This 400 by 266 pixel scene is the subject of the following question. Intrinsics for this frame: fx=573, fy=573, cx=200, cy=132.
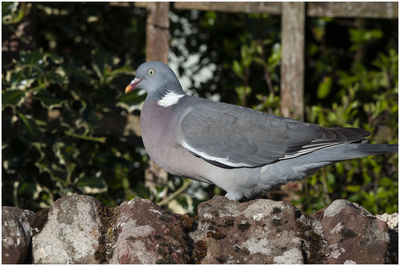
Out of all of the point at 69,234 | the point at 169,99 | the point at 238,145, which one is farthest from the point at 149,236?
the point at 169,99

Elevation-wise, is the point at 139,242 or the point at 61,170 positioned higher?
the point at 139,242

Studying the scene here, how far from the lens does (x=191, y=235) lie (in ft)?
7.60

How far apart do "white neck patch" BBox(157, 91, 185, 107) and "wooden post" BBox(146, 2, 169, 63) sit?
1.27 m

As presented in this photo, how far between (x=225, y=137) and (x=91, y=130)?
1.61 m

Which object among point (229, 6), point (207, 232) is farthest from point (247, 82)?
point (207, 232)

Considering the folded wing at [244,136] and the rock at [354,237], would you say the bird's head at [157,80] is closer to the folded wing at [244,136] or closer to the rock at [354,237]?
the folded wing at [244,136]

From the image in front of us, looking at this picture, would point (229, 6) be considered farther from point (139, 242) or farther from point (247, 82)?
point (139, 242)

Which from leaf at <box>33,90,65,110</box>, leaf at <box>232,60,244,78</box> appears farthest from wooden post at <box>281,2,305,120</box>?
leaf at <box>33,90,65,110</box>

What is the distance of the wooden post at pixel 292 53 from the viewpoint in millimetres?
4672

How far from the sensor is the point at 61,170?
434 centimetres

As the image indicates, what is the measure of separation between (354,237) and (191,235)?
0.64 meters

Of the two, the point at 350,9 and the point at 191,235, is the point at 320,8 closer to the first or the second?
the point at 350,9

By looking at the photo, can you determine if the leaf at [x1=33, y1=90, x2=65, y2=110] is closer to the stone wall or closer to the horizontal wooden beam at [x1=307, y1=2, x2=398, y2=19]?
the stone wall

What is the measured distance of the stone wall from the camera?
2.17m
